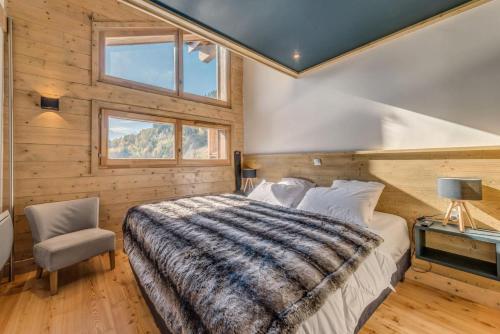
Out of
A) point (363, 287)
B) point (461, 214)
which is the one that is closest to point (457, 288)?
point (461, 214)

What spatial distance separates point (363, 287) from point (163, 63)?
12.7 ft

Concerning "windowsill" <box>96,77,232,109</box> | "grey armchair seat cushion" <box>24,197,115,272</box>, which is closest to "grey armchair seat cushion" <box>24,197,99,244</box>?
"grey armchair seat cushion" <box>24,197,115,272</box>

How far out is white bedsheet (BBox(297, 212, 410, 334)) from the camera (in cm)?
100

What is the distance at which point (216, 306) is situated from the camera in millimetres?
945

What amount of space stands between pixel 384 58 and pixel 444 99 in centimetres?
78

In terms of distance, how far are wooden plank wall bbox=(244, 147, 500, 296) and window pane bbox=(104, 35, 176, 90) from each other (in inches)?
108

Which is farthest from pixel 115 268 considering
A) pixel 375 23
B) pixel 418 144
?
pixel 375 23

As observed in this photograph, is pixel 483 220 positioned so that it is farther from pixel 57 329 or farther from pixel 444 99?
pixel 57 329

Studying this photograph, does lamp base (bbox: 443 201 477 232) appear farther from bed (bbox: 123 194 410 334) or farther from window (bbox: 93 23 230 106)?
window (bbox: 93 23 230 106)

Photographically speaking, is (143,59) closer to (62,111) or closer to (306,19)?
(62,111)

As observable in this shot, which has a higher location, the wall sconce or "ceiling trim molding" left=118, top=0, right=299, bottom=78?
"ceiling trim molding" left=118, top=0, right=299, bottom=78

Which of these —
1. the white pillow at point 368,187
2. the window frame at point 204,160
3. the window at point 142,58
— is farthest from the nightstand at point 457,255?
the window at point 142,58

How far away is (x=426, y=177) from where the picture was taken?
7.05 feet

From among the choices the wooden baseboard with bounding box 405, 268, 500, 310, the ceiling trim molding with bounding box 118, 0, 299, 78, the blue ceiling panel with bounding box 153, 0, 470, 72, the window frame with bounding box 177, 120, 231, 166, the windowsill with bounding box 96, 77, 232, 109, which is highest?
the blue ceiling panel with bounding box 153, 0, 470, 72
